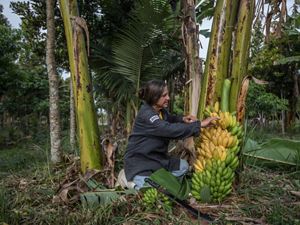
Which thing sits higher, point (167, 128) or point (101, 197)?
point (167, 128)

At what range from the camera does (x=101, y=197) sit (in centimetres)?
324

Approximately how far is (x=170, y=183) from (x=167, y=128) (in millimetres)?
477

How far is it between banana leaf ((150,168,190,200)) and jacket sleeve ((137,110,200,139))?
0.32m

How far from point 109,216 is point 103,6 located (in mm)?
5474

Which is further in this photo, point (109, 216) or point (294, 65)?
point (294, 65)

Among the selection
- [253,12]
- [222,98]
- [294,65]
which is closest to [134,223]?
[222,98]

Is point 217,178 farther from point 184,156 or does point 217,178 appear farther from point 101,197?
point 101,197

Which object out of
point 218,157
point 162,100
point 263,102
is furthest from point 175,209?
point 263,102

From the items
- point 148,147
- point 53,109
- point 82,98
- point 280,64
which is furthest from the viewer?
point 280,64

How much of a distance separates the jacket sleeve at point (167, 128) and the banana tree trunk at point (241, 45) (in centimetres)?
60

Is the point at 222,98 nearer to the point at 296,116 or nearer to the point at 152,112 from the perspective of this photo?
the point at 152,112

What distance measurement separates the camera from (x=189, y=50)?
396 centimetres

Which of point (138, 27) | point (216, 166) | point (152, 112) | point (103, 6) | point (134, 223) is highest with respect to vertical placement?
point (103, 6)

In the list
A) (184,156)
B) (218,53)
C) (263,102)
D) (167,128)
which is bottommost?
(184,156)
